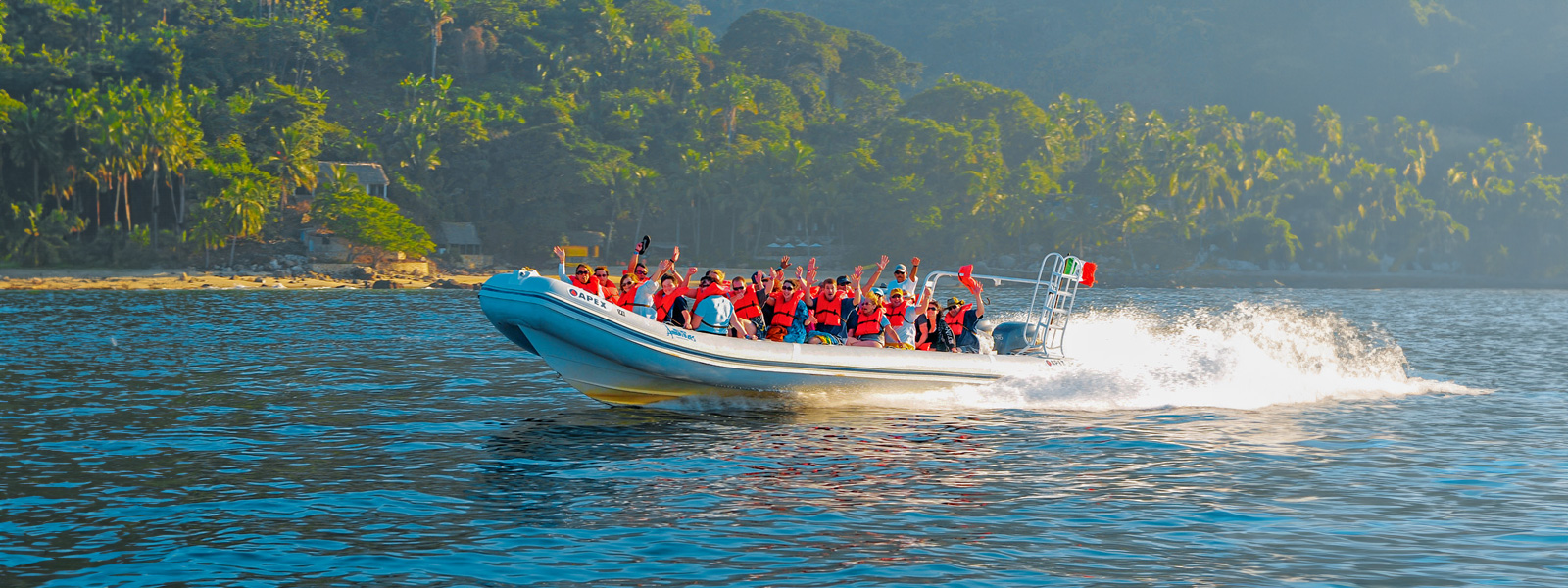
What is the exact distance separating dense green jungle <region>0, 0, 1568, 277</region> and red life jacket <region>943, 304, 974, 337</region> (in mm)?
48946

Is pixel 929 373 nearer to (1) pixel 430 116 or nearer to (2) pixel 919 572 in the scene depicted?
(2) pixel 919 572

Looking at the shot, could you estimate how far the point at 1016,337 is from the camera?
15.3 m

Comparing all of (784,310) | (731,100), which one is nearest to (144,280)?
(731,100)

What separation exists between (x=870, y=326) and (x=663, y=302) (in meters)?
2.40

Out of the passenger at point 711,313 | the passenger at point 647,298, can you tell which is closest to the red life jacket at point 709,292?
the passenger at point 711,313

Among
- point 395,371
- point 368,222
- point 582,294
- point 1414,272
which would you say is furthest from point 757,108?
point 582,294

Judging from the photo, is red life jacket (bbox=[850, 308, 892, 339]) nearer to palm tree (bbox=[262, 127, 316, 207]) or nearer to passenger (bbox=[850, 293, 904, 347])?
passenger (bbox=[850, 293, 904, 347])

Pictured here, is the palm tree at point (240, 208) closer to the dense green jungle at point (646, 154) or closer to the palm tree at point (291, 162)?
the dense green jungle at point (646, 154)

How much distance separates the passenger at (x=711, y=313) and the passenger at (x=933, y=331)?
8.43ft

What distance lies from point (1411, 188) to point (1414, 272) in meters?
7.98

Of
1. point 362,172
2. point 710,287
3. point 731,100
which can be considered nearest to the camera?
point 710,287

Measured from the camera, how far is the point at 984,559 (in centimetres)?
757

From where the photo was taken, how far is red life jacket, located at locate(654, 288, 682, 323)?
1339 centimetres

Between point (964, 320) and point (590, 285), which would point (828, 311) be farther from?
point (590, 285)
